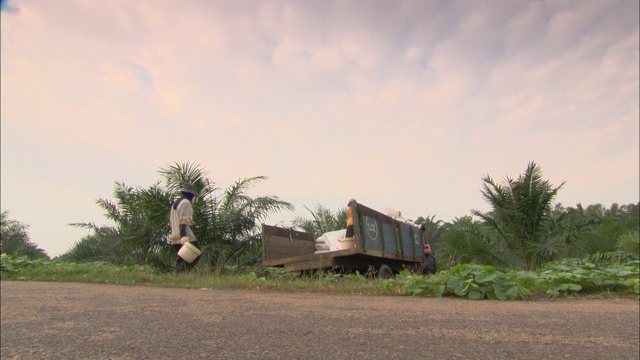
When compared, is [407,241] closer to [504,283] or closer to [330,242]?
[330,242]

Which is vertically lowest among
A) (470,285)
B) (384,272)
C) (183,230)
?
(470,285)

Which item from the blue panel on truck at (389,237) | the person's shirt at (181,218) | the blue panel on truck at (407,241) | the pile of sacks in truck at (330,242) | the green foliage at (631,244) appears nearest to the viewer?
the person's shirt at (181,218)

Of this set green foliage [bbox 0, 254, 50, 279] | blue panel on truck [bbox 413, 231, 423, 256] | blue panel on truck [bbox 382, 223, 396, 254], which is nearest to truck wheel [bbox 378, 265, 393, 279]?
blue panel on truck [bbox 382, 223, 396, 254]

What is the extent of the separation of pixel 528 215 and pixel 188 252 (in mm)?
8293

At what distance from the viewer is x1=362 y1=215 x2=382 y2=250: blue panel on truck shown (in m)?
5.64

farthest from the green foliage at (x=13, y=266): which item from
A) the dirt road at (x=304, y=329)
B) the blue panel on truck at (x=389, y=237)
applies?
the blue panel on truck at (x=389, y=237)

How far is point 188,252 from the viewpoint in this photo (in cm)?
567

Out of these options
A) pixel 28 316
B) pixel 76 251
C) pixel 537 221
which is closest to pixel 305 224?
pixel 537 221

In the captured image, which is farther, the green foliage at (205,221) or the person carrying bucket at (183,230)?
the green foliage at (205,221)

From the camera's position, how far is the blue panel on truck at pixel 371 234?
18.5ft

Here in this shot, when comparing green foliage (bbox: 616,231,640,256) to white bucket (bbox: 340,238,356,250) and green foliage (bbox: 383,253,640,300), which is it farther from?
white bucket (bbox: 340,238,356,250)

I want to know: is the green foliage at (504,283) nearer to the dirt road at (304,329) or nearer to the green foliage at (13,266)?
the dirt road at (304,329)

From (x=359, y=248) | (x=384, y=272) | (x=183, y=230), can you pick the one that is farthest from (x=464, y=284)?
(x=183, y=230)

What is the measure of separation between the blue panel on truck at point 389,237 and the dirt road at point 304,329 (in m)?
3.05
